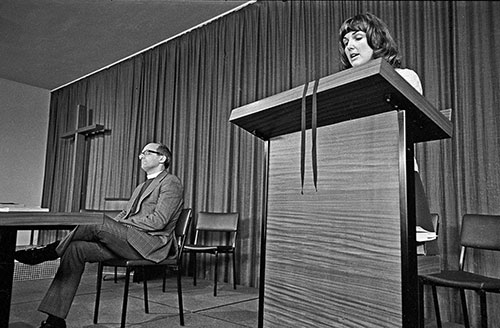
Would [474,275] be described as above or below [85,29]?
below

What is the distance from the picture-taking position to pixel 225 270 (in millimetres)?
4387

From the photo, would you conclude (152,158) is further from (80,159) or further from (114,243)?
(80,159)

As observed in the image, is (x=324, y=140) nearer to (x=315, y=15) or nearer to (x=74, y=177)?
(x=315, y=15)

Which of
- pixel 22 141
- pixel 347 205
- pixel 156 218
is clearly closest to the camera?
pixel 347 205

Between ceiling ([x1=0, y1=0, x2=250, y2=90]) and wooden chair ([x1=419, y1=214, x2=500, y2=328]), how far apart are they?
339cm

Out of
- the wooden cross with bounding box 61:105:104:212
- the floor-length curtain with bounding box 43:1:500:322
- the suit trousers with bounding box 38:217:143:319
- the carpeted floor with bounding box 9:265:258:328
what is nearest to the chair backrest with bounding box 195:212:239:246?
the floor-length curtain with bounding box 43:1:500:322

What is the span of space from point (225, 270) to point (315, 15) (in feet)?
8.91

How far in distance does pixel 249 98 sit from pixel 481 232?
8.79 ft

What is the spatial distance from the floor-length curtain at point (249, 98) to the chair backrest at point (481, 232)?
1.00 feet

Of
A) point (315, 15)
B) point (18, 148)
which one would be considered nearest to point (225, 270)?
point (315, 15)

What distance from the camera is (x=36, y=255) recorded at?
2.26 m

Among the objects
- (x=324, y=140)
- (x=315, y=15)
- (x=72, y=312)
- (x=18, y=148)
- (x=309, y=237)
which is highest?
(x=315, y=15)

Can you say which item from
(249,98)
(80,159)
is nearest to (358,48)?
(249,98)

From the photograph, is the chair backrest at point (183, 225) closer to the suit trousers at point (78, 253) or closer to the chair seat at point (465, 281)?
the suit trousers at point (78, 253)
